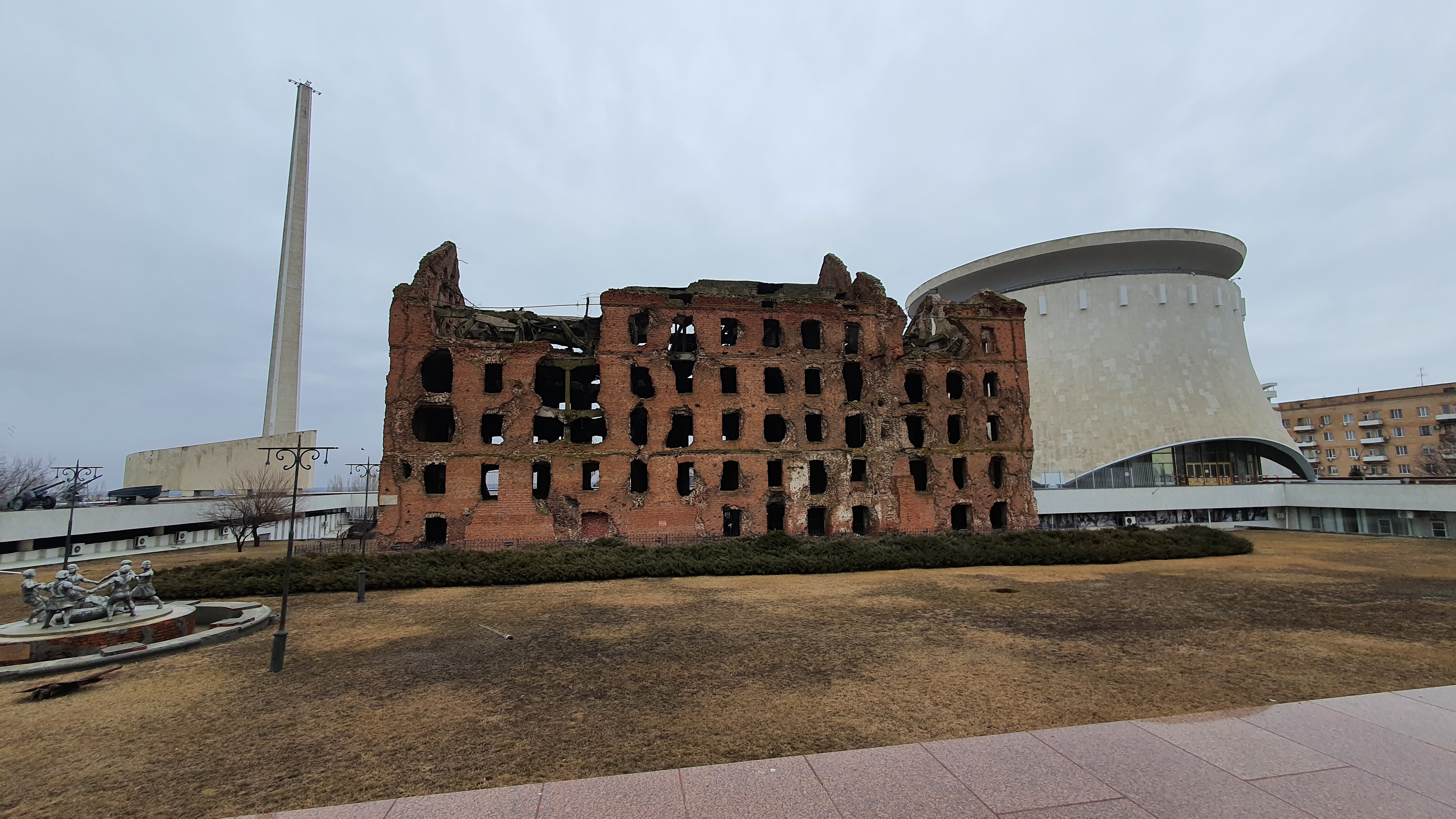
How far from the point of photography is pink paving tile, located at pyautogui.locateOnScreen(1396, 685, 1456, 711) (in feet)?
25.6

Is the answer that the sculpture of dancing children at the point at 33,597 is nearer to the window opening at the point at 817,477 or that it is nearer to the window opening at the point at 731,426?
the window opening at the point at 731,426

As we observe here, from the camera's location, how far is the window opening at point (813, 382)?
32.7 meters

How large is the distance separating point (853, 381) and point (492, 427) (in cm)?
2037

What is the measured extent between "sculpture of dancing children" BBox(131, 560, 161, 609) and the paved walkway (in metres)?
11.9

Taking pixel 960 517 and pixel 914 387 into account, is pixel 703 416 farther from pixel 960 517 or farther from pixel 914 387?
pixel 960 517

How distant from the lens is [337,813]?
5480 mm

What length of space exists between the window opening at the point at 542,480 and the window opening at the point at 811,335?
16.0m

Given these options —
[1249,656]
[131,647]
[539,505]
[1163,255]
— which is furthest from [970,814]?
[1163,255]

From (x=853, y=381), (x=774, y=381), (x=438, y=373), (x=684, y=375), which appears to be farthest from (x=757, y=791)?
(x=438, y=373)

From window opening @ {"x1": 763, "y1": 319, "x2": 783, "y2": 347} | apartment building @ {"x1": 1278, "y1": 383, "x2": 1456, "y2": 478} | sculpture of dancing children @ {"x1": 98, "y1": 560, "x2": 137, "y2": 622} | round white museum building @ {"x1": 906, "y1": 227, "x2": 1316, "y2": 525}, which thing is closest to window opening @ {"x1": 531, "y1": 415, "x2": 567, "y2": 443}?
window opening @ {"x1": 763, "y1": 319, "x2": 783, "y2": 347}

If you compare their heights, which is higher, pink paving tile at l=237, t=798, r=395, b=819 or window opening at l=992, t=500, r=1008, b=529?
window opening at l=992, t=500, r=1008, b=529

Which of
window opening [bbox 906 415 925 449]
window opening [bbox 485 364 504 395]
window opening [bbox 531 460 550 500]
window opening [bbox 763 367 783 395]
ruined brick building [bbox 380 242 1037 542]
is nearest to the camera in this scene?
ruined brick building [bbox 380 242 1037 542]

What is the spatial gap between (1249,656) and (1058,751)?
23.1 ft

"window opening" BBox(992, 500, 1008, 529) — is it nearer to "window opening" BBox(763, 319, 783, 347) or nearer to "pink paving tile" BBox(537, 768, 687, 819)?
"window opening" BBox(763, 319, 783, 347)
